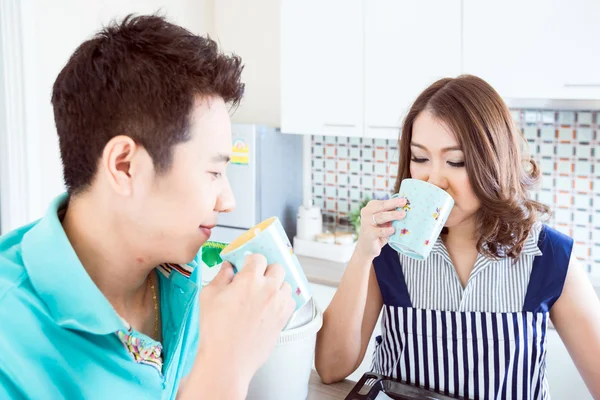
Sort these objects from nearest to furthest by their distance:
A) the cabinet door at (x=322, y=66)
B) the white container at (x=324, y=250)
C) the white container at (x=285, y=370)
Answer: the white container at (x=285, y=370) → the cabinet door at (x=322, y=66) → the white container at (x=324, y=250)

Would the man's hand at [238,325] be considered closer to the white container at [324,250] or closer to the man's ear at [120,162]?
the man's ear at [120,162]

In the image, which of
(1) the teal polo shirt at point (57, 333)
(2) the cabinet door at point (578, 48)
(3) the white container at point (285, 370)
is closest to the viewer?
(1) the teal polo shirt at point (57, 333)

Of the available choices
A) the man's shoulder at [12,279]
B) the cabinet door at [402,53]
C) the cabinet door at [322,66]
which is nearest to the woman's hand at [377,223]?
the man's shoulder at [12,279]

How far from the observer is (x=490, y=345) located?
4.61ft

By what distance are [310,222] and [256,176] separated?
0.34 m

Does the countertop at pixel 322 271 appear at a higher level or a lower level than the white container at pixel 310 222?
lower

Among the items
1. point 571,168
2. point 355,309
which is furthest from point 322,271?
point 355,309

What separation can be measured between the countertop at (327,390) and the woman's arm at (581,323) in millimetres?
522

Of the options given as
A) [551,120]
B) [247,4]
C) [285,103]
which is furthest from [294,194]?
[551,120]

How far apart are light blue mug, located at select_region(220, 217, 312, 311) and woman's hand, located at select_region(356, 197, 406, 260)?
400 mm

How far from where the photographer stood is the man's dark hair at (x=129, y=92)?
840 millimetres

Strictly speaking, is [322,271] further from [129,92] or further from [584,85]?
[129,92]

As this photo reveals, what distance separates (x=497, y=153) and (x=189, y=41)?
77cm

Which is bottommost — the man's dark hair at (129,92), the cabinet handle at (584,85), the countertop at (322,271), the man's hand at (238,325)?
the countertop at (322,271)
